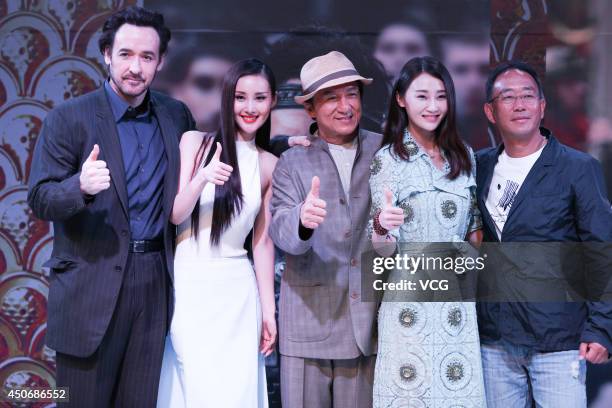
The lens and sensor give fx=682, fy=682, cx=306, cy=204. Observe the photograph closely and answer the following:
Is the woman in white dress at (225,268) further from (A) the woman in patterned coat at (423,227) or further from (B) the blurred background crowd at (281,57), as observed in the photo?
(B) the blurred background crowd at (281,57)

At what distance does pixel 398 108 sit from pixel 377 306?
80 cm

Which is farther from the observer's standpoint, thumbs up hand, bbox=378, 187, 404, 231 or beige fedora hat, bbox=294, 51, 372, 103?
beige fedora hat, bbox=294, 51, 372, 103

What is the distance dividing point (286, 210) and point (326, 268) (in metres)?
0.30

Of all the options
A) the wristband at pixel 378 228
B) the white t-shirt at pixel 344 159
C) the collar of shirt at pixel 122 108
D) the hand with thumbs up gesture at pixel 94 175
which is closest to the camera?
the hand with thumbs up gesture at pixel 94 175

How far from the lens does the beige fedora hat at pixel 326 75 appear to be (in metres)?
2.77

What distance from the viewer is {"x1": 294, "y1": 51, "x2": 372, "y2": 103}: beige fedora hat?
277cm

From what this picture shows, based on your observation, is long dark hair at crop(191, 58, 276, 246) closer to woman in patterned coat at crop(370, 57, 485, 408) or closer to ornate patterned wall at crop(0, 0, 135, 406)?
woman in patterned coat at crop(370, 57, 485, 408)

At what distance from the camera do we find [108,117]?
264 centimetres

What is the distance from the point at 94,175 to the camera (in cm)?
236

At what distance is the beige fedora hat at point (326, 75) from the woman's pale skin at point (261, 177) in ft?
0.54

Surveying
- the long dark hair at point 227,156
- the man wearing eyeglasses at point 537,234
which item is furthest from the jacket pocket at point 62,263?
the man wearing eyeglasses at point 537,234

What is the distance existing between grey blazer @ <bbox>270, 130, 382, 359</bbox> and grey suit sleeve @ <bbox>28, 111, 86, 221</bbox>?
775mm

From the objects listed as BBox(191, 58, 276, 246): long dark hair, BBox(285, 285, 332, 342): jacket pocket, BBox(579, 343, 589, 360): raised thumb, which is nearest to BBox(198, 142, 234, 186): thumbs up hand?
BBox(191, 58, 276, 246): long dark hair

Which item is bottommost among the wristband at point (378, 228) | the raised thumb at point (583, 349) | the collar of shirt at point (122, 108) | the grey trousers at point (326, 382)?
the grey trousers at point (326, 382)
